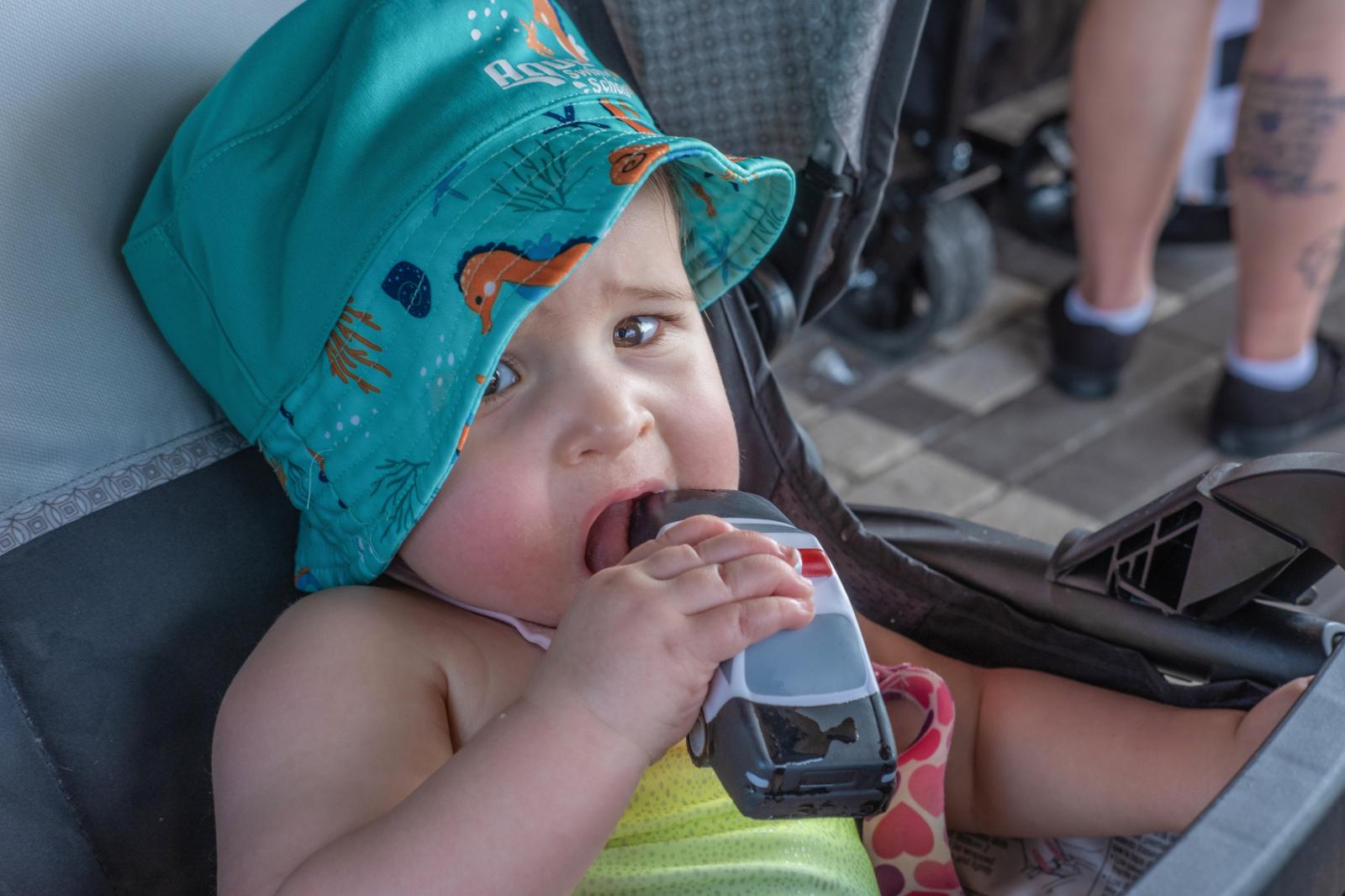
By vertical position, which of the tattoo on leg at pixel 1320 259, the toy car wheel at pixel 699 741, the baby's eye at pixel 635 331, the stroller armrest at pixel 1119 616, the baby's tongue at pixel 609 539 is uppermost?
the baby's eye at pixel 635 331

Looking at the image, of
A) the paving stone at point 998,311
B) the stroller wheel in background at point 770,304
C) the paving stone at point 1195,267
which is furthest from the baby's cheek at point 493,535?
the paving stone at point 1195,267

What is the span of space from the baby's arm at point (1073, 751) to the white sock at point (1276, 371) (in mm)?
1166

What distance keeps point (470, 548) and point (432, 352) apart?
0.12 metres

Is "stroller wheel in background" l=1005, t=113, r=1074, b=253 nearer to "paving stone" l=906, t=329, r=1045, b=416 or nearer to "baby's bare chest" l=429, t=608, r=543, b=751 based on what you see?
"paving stone" l=906, t=329, r=1045, b=416

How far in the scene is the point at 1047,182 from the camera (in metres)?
2.52

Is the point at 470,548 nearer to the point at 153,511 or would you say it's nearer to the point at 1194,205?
the point at 153,511

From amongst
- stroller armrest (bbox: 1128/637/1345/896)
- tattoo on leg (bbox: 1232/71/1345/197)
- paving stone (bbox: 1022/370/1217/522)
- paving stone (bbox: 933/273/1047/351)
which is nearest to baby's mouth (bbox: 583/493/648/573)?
stroller armrest (bbox: 1128/637/1345/896)

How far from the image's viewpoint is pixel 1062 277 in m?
2.52

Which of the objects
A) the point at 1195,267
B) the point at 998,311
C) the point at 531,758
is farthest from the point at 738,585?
the point at 1195,267

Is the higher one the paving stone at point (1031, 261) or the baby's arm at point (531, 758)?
the baby's arm at point (531, 758)

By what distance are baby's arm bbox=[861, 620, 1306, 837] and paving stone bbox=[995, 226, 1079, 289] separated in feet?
5.34

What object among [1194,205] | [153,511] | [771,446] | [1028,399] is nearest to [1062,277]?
[1194,205]

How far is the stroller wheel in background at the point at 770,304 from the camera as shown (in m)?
1.03

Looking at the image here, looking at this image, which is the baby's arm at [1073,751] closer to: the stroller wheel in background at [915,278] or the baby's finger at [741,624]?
the baby's finger at [741,624]
